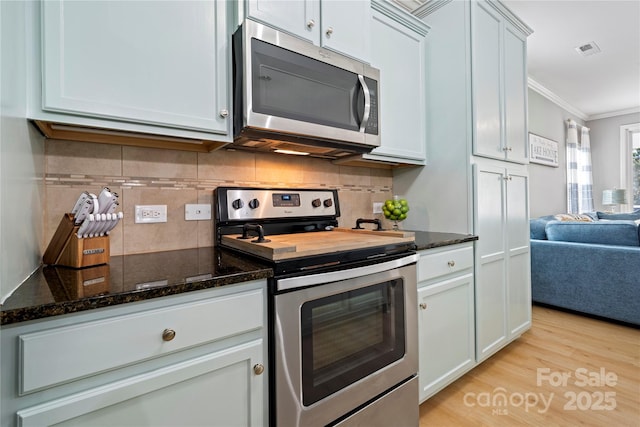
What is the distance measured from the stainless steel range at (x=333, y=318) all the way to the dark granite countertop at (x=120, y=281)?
143 mm

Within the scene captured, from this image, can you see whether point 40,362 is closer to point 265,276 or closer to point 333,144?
point 265,276

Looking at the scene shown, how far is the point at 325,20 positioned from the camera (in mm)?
1493

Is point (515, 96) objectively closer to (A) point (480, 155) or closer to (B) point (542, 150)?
(A) point (480, 155)

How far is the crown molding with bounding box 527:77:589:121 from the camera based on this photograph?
4304 mm

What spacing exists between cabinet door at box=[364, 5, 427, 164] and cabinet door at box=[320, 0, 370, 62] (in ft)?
0.56

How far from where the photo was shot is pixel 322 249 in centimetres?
114

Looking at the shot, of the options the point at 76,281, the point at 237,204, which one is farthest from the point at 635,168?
the point at 76,281

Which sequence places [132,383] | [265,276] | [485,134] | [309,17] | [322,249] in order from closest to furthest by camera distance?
[132,383]
[265,276]
[322,249]
[309,17]
[485,134]

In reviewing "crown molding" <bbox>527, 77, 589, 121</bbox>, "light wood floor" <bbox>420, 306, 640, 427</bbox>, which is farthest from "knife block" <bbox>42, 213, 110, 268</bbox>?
"crown molding" <bbox>527, 77, 589, 121</bbox>

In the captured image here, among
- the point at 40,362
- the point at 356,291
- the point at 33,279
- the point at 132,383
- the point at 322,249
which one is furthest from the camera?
the point at 356,291

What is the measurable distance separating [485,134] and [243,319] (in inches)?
74.2

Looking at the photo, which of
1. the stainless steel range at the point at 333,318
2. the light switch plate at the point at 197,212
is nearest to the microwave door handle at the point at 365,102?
the stainless steel range at the point at 333,318

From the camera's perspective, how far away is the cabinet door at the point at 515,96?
2.23m

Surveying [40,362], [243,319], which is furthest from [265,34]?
[40,362]
